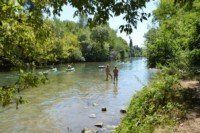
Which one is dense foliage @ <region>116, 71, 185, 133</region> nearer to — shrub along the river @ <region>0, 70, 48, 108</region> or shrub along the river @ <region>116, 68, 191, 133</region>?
shrub along the river @ <region>116, 68, 191, 133</region>

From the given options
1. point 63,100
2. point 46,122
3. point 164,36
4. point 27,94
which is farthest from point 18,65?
point 164,36

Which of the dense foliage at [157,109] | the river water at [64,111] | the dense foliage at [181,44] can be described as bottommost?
the river water at [64,111]

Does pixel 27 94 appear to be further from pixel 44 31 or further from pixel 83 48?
pixel 83 48

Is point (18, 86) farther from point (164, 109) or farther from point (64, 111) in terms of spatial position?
point (64, 111)

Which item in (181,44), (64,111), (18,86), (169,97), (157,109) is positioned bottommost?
(64,111)

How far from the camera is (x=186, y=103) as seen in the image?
11305mm

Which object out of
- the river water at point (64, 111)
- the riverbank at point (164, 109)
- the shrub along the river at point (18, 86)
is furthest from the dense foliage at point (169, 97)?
the shrub along the river at point (18, 86)

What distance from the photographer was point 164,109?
10688 mm

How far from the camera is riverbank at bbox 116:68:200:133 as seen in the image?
30.6ft

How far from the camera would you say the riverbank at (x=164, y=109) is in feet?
30.6

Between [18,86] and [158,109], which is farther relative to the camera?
[158,109]

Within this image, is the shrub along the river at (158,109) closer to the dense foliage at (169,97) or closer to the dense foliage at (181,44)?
the dense foliage at (169,97)

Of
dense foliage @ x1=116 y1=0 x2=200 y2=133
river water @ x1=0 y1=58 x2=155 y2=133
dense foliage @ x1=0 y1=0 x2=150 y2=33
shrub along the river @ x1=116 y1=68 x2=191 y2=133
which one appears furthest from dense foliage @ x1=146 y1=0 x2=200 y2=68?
dense foliage @ x1=0 y1=0 x2=150 y2=33

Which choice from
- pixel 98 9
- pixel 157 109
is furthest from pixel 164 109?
pixel 98 9
